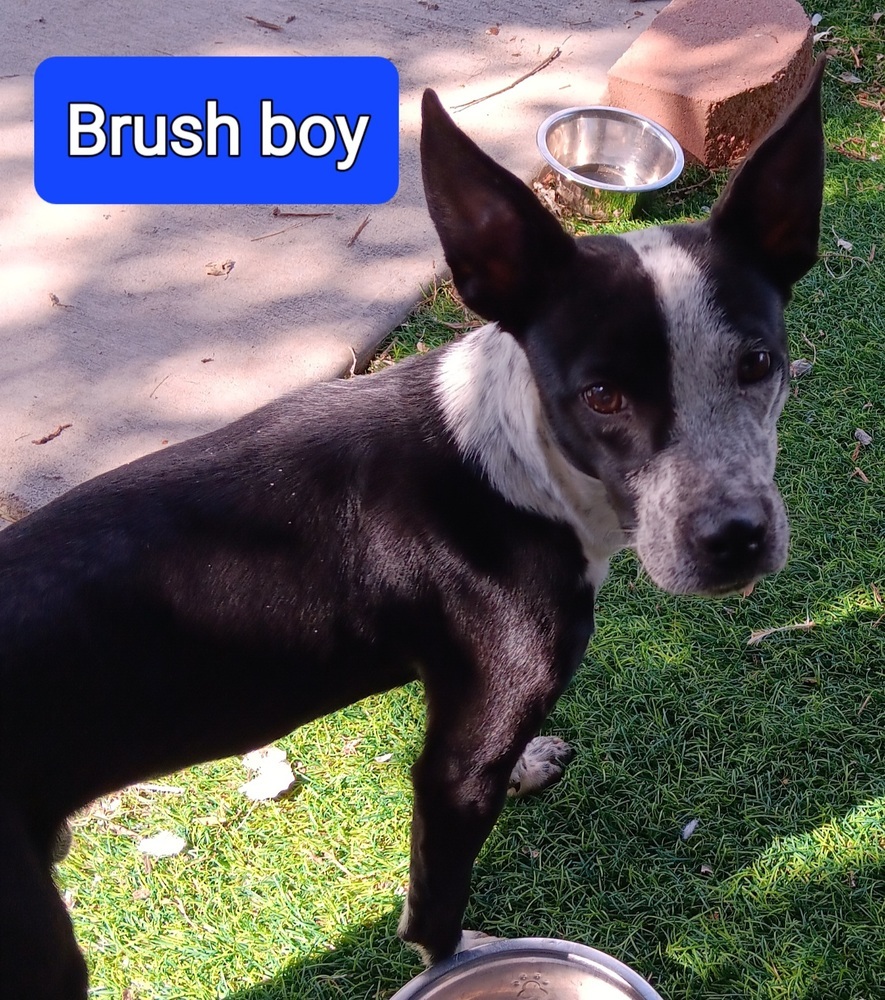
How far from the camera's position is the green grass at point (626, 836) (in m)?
2.77

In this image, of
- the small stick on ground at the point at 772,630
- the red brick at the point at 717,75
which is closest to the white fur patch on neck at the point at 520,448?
the small stick on ground at the point at 772,630

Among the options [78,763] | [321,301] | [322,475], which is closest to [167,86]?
[321,301]

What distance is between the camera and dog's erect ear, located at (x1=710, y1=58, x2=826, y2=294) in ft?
7.11

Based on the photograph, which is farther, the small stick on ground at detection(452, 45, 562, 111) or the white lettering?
the small stick on ground at detection(452, 45, 562, 111)

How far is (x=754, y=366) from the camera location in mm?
2117

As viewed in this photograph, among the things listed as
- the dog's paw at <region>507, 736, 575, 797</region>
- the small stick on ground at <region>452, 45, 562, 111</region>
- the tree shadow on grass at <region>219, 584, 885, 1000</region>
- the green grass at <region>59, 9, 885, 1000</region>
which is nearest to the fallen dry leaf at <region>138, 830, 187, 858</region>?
the green grass at <region>59, 9, 885, 1000</region>

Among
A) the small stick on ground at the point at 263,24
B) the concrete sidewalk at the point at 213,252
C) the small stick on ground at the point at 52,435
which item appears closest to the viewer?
the small stick on ground at the point at 52,435

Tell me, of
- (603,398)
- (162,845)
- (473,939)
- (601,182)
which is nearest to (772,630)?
(473,939)

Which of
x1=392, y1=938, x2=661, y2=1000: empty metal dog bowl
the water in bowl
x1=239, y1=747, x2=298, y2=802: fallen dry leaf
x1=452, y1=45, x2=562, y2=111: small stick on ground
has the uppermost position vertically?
x1=452, y1=45, x2=562, y2=111: small stick on ground

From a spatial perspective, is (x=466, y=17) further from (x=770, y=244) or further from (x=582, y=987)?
(x=582, y=987)

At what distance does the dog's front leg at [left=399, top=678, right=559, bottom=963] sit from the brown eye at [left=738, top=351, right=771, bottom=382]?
77 centimetres

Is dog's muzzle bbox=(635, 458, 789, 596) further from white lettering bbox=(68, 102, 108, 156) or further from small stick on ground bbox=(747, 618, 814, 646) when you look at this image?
white lettering bbox=(68, 102, 108, 156)

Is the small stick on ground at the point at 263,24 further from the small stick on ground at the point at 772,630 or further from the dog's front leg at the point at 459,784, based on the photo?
the dog's front leg at the point at 459,784

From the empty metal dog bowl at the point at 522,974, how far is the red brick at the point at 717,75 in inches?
149
